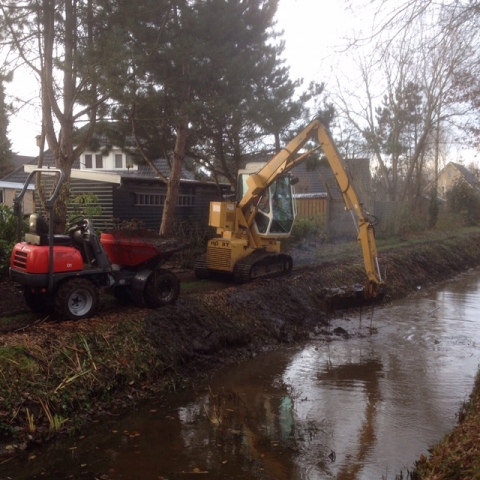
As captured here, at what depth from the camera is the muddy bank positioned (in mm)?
7262

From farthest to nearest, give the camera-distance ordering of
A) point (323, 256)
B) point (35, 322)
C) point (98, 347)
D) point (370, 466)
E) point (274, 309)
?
point (323, 256), point (274, 309), point (35, 322), point (98, 347), point (370, 466)

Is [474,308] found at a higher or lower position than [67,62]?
lower

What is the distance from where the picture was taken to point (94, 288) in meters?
9.54

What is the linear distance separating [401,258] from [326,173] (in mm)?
14435

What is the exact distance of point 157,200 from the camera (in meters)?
19.0

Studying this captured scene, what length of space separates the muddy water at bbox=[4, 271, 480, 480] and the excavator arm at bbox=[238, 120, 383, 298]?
175cm

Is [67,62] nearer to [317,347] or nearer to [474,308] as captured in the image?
[317,347]

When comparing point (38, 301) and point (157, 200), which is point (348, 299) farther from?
Answer: point (157, 200)

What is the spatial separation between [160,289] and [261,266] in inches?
165

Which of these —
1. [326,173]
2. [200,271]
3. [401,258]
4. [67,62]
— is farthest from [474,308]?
[326,173]

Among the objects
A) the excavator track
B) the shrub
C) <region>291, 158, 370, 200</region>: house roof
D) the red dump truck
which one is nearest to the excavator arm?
the excavator track

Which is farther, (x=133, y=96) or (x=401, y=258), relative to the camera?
(x=401, y=258)

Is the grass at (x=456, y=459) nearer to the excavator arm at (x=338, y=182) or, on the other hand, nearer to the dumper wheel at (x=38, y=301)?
the dumper wheel at (x=38, y=301)

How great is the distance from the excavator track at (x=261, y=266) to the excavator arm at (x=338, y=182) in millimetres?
1103
